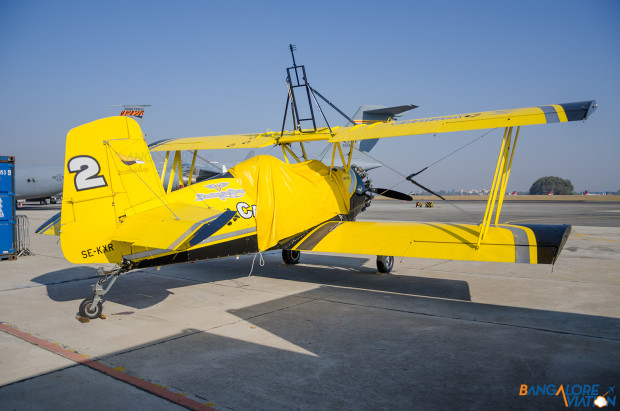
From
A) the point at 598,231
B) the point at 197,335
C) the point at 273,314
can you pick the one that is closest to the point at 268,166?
the point at 273,314

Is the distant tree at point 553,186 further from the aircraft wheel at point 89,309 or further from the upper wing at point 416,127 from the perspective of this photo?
the aircraft wheel at point 89,309

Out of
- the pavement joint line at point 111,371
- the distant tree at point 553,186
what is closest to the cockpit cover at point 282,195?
the pavement joint line at point 111,371

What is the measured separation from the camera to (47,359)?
468cm

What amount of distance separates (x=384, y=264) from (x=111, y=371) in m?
6.42

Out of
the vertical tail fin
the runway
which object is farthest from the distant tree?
the vertical tail fin

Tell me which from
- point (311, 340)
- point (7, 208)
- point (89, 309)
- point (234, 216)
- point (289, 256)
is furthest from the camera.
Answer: point (7, 208)

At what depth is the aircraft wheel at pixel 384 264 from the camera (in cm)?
965

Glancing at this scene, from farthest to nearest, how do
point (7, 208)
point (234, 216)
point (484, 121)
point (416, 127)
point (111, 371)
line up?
point (7, 208), point (416, 127), point (234, 216), point (484, 121), point (111, 371)

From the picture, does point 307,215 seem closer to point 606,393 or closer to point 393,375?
point 393,375

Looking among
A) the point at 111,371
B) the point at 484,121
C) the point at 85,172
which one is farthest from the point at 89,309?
the point at 484,121

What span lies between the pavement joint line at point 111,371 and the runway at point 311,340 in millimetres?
22

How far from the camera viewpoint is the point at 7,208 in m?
11.7

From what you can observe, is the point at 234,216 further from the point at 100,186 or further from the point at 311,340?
the point at 311,340

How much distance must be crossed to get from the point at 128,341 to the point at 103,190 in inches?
85.8
